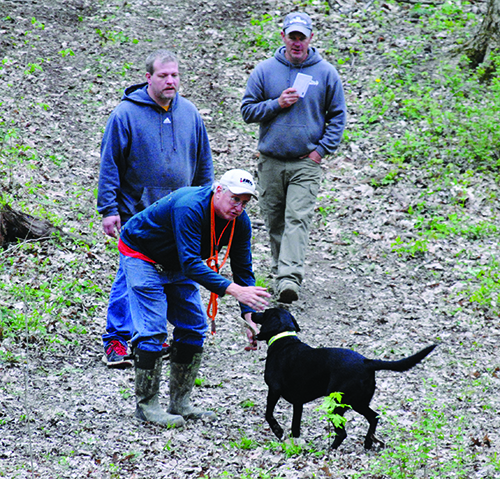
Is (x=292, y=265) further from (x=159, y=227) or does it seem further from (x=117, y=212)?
(x=159, y=227)

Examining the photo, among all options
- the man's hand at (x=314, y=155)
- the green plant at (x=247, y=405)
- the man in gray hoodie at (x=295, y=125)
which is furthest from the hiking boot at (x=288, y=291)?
the green plant at (x=247, y=405)

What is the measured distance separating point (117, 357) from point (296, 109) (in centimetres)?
339

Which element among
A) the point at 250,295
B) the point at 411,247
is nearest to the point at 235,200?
the point at 250,295

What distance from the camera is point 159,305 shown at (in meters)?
4.75

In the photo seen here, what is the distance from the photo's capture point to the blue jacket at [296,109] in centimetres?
724

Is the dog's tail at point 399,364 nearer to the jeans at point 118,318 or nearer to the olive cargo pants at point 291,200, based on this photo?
the jeans at point 118,318

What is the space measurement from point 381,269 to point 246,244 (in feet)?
13.0

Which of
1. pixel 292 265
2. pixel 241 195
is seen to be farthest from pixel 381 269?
pixel 241 195

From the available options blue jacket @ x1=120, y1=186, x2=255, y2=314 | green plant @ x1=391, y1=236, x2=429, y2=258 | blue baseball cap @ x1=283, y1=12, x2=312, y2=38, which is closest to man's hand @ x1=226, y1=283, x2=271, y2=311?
blue jacket @ x1=120, y1=186, x2=255, y2=314

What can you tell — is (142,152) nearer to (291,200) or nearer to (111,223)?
(111,223)

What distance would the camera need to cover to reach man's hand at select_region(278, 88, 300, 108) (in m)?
7.05

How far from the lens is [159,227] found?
4688 millimetres

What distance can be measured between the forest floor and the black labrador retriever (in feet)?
0.84

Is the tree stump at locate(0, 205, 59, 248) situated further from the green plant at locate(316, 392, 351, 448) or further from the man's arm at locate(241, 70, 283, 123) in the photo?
the green plant at locate(316, 392, 351, 448)
